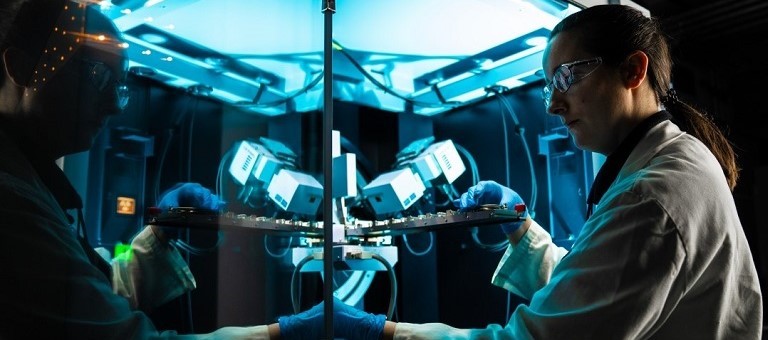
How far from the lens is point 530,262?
4.74 feet

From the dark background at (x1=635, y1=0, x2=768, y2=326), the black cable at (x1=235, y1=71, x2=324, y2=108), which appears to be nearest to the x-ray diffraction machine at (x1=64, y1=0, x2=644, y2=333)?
the black cable at (x1=235, y1=71, x2=324, y2=108)

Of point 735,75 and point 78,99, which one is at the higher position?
point 735,75

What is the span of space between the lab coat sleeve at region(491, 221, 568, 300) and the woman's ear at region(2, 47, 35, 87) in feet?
3.55

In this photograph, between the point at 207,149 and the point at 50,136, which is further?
the point at 207,149

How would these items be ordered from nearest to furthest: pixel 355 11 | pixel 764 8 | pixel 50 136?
pixel 50 136
pixel 355 11
pixel 764 8

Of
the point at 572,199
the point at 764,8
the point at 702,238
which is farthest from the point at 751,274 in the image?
the point at 764,8

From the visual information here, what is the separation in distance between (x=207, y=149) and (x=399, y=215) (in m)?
0.73

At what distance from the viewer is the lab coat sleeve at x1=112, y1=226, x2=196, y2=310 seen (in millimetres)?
876

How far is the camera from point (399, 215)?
161 cm

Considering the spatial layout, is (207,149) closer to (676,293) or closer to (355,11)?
(355,11)

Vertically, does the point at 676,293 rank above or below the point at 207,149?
below

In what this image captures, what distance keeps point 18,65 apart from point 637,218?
922mm

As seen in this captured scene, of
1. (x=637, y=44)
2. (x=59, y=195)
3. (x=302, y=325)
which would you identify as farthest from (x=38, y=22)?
(x=637, y=44)

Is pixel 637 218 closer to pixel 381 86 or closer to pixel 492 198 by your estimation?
pixel 492 198
